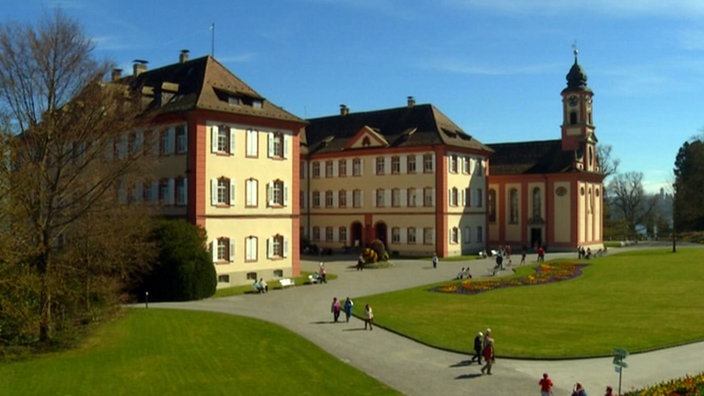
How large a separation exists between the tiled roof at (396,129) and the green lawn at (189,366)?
42.2 metres

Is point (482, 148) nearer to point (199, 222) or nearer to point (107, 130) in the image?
point (199, 222)

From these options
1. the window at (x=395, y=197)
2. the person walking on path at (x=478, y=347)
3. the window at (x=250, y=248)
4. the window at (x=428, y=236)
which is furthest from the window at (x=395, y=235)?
the person walking on path at (x=478, y=347)

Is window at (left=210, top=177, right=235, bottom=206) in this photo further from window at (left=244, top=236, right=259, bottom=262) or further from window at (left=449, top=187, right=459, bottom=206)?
window at (left=449, top=187, right=459, bottom=206)

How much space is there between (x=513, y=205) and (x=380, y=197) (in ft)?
55.1

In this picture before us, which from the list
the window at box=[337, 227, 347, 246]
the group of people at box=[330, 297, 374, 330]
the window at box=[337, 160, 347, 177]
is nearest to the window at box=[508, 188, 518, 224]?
the window at box=[337, 227, 347, 246]

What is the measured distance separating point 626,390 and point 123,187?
30.2m

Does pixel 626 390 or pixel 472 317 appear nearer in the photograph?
pixel 626 390

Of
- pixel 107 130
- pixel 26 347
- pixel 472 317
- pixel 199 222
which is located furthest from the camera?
pixel 199 222

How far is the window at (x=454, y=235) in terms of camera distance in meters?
69.3

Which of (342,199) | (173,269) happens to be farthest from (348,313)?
(342,199)

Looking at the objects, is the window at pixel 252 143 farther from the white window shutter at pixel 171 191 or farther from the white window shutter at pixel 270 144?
the white window shutter at pixel 171 191

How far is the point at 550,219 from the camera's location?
7550 cm

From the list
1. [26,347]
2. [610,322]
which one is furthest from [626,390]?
[26,347]

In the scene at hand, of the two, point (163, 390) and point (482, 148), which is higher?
point (482, 148)
